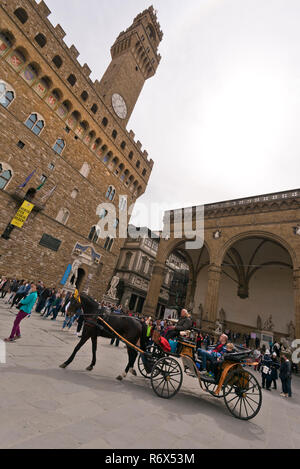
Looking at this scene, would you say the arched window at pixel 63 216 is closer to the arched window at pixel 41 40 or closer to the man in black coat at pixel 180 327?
the arched window at pixel 41 40

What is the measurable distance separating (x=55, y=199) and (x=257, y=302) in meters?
20.3

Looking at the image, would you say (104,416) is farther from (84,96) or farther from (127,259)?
(127,259)

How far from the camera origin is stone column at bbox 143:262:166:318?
18.5 metres

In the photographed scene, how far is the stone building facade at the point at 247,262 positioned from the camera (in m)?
15.2

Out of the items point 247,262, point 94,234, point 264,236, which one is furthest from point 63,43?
point 247,262

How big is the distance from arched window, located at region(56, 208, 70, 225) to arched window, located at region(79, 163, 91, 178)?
4048 millimetres

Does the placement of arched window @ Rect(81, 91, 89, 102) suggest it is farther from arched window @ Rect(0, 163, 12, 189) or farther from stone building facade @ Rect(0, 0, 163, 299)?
arched window @ Rect(0, 163, 12, 189)

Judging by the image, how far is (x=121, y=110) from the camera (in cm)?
2527

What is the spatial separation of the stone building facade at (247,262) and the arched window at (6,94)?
1539 centimetres

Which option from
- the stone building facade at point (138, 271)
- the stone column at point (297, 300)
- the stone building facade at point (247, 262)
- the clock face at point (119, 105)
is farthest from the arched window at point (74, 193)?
the stone column at point (297, 300)

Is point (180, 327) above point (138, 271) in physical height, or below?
below

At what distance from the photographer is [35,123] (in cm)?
1622

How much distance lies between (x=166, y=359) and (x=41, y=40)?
2274 cm
